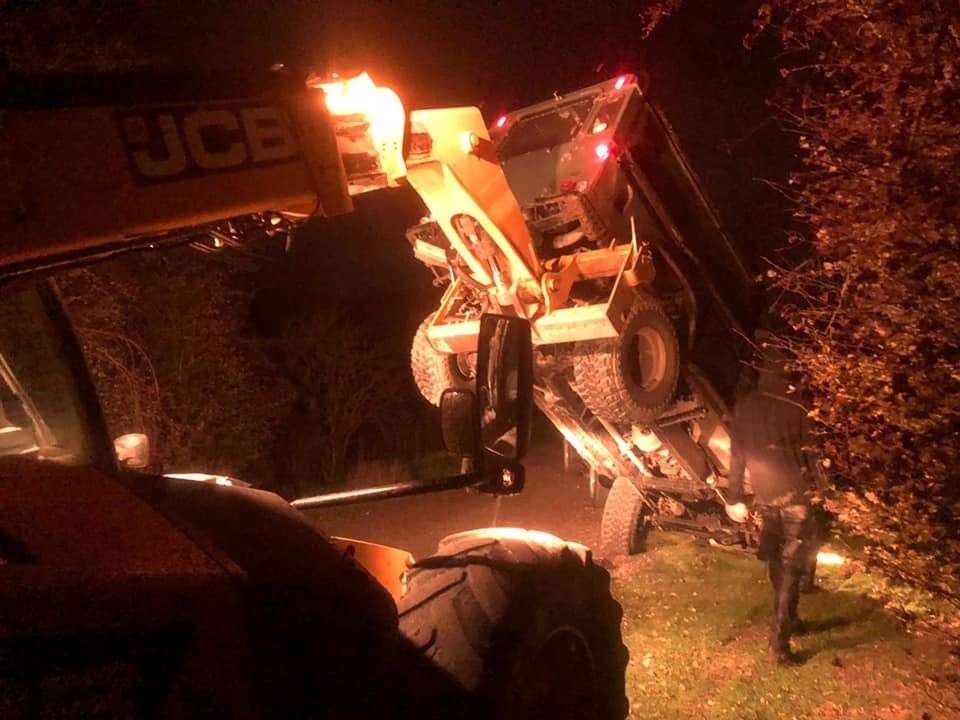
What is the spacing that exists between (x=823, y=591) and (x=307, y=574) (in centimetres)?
579

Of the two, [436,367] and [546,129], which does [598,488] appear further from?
[546,129]

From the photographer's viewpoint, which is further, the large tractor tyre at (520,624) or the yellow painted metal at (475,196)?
the yellow painted metal at (475,196)

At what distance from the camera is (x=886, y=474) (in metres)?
4.56

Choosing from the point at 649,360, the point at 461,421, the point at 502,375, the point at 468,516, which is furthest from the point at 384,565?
the point at 468,516

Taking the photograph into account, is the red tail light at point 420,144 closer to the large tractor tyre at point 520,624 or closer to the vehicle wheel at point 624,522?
the large tractor tyre at point 520,624

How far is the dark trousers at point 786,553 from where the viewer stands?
543 cm

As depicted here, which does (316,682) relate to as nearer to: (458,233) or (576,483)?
(458,233)

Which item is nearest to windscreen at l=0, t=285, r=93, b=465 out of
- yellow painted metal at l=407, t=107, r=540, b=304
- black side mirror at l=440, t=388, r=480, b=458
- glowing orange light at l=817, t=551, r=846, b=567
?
black side mirror at l=440, t=388, r=480, b=458

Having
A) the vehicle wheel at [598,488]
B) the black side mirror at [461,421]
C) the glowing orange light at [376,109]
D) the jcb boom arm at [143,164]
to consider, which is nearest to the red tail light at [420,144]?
the glowing orange light at [376,109]

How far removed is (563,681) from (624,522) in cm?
503

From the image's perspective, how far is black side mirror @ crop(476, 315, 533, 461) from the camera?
2.36 meters

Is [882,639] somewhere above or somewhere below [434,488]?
below

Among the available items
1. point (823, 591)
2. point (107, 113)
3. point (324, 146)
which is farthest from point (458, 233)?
point (823, 591)

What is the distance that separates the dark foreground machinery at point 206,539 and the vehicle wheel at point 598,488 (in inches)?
217
